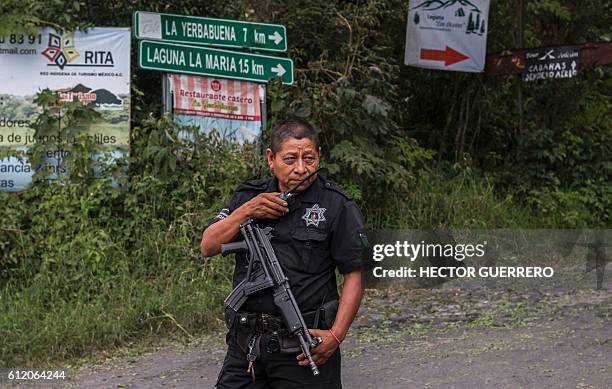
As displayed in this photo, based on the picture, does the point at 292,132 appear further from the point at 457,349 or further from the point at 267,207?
the point at 457,349

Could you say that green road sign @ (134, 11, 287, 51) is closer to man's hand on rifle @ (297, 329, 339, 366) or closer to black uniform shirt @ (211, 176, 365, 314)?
black uniform shirt @ (211, 176, 365, 314)

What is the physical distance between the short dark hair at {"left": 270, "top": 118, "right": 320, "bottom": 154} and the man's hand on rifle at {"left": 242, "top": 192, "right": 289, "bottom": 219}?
0.22 metres

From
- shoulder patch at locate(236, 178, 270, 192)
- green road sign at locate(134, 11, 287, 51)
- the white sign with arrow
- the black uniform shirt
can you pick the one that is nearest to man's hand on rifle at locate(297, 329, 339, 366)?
the black uniform shirt

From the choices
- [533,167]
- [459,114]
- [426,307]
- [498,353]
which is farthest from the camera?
[459,114]

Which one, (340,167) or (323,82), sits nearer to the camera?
(340,167)

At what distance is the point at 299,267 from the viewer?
3.50 meters

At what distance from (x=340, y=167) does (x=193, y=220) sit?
1588 millimetres

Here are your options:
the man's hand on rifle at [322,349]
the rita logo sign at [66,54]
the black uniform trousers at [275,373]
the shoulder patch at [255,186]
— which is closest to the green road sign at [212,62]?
the rita logo sign at [66,54]

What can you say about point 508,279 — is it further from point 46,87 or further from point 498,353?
point 46,87

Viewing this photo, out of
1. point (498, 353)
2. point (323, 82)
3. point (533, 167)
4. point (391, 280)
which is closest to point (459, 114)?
point (533, 167)

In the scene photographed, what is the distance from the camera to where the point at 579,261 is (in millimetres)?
9312

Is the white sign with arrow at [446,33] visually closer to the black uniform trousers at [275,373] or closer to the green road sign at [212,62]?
the green road sign at [212,62]

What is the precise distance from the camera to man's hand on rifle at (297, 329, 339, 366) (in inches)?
133

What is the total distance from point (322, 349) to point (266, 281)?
33 centimetres
